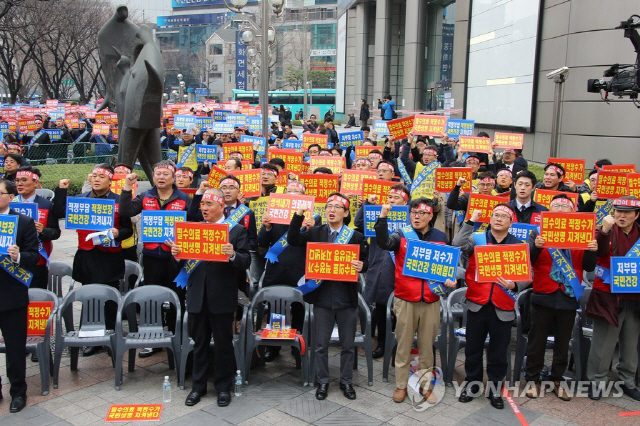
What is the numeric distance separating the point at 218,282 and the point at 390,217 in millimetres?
2191

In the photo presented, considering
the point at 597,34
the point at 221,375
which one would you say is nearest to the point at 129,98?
the point at 221,375

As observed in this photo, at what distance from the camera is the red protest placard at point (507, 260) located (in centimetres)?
602

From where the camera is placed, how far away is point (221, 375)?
6.25 m

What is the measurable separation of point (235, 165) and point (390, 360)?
431cm

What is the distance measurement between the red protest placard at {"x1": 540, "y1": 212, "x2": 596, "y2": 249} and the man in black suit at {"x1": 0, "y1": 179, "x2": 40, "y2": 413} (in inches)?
203

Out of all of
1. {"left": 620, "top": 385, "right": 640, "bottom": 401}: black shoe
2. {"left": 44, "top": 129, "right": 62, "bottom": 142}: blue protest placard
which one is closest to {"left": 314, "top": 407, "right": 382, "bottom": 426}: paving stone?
{"left": 620, "top": 385, "right": 640, "bottom": 401}: black shoe

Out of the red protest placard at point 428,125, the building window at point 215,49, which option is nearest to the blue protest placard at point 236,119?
the red protest placard at point 428,125

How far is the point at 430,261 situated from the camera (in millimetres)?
6070

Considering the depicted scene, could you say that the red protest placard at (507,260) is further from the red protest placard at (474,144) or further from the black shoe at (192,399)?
the red protest placard at (474,144)

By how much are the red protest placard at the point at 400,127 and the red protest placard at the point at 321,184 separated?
11.0ft

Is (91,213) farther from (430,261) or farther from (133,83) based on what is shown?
(133,83)

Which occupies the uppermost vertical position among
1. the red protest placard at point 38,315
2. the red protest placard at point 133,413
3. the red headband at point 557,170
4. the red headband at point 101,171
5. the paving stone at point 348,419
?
the red headband at point 557,170

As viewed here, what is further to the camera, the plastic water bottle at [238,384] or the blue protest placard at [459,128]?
the blue protest placard at [459,128]

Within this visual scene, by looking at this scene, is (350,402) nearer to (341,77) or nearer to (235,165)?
(235,165)
